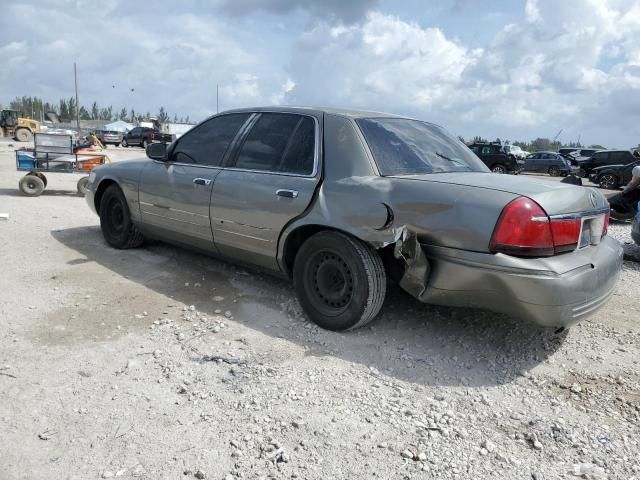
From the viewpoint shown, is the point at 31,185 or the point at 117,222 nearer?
the point at 117,222

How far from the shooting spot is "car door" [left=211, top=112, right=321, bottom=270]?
3693mm

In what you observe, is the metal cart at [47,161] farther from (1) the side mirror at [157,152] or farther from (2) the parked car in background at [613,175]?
(2) the parked car in background at [613,175]

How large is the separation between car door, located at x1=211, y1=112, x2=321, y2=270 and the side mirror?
3.26 feet

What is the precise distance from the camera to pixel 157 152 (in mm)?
4961

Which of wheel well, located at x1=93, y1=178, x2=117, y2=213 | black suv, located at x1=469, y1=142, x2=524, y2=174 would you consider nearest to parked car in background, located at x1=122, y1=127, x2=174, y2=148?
black suv, located at x1=469, y1=142, x2=524, y2=174

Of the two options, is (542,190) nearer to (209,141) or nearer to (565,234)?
(565,234)

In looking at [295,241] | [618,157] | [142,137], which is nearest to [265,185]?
[295,241]

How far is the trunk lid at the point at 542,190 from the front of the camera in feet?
9.57

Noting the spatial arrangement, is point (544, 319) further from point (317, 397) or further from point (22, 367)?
point (22, 367)

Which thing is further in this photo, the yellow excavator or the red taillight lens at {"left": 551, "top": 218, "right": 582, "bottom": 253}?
the yellow excavator

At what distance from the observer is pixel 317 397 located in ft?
9.13

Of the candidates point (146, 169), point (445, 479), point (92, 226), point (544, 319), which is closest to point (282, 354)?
point (445, 479)

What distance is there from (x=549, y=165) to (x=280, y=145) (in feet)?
93.3

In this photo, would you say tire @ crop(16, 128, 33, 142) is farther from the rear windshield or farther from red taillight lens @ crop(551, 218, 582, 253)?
red taillight lens @ crop(551, 218, 582, 253)
